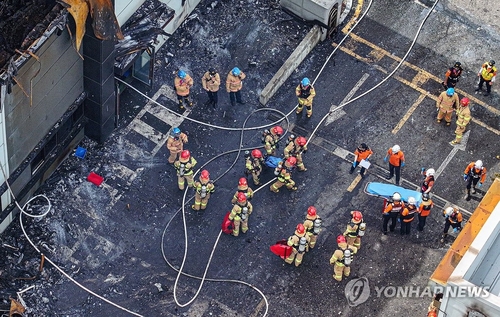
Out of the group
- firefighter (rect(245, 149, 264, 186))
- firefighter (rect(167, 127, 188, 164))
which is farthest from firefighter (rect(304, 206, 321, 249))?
firefighter (rect(167, 127, 188, 164))

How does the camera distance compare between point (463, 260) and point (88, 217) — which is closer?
point (463, 260)

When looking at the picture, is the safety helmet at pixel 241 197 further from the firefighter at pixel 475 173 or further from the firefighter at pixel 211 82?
the firefighter at pixel 475 173

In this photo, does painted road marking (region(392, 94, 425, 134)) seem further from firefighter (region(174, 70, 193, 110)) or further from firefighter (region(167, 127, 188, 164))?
firefighter (region(167, 127, 188, 164))

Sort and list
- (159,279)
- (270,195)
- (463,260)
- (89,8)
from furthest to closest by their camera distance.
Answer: (270,195), (159,279), (89,8), (463,260)

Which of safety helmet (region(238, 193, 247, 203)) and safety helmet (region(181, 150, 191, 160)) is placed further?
safety helmet (region(181, 150, 191, 160))

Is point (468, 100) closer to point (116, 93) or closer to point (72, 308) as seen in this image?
point (116, 93)

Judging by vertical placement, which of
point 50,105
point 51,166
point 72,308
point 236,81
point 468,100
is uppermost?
point 468,100

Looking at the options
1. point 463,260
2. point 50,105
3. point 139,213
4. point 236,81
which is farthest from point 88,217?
point 463,260
